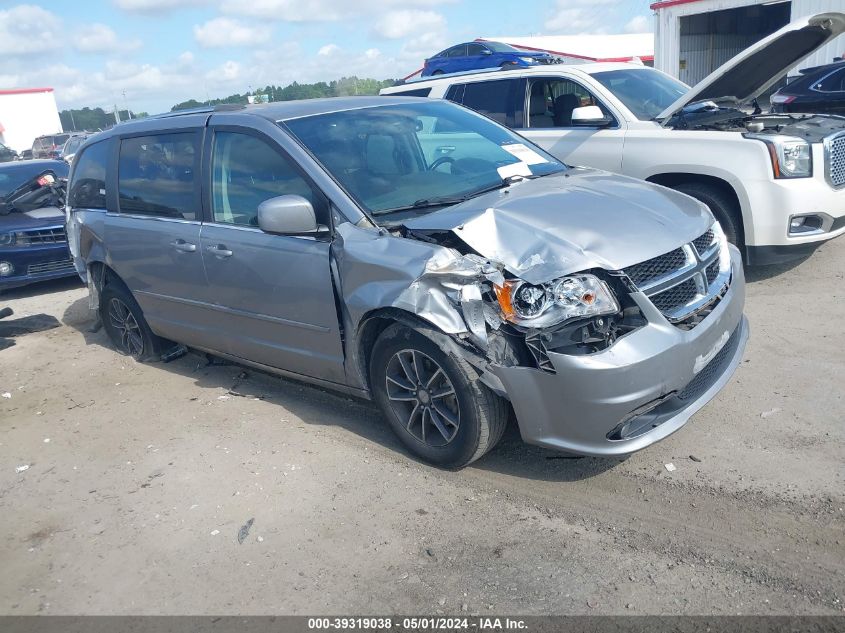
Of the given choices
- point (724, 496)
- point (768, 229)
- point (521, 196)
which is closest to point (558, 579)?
point (724, 496)

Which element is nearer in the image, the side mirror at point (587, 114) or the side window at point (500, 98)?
the side mirror at point (587, 114)

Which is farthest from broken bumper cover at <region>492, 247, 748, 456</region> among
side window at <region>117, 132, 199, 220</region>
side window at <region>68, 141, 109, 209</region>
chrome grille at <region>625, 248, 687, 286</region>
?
side window at <region>68, 141, 109, 209</region>

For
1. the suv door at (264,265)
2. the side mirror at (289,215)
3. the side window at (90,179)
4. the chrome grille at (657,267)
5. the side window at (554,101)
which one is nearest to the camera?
the chrome grille at (657,267)

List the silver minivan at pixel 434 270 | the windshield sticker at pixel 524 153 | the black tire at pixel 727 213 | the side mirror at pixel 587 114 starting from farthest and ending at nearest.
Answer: the side mirror at pixel 587 114
the black tire at pixel 727 213
the windshield sticker at pixel 524 153
the silver minivan at pixel 434 270

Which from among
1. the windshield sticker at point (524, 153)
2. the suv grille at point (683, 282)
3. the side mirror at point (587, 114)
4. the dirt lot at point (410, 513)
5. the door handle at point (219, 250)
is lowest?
the dirt lot at point (410, 513)

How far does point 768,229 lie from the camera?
6.01 meters

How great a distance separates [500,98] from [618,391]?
552cm

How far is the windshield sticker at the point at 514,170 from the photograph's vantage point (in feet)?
15.0

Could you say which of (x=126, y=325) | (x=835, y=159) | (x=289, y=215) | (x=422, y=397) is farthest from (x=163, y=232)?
(x=835, y=159)

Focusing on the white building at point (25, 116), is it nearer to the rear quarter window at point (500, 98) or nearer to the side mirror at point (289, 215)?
the rear quarter window at point (500, 98)

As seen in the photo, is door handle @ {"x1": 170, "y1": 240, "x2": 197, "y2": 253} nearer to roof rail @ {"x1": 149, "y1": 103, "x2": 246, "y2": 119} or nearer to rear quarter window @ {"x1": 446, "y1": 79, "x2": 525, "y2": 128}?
roof rail @ {"x1": 149, "y1": 103, "x2": 246, "y2": 119}

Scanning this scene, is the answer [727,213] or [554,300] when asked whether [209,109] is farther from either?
[727,213]

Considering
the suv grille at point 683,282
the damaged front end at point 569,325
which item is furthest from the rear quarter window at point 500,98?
the damaged front end at point 569,325

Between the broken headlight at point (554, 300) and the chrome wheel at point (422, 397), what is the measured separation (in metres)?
0.51
